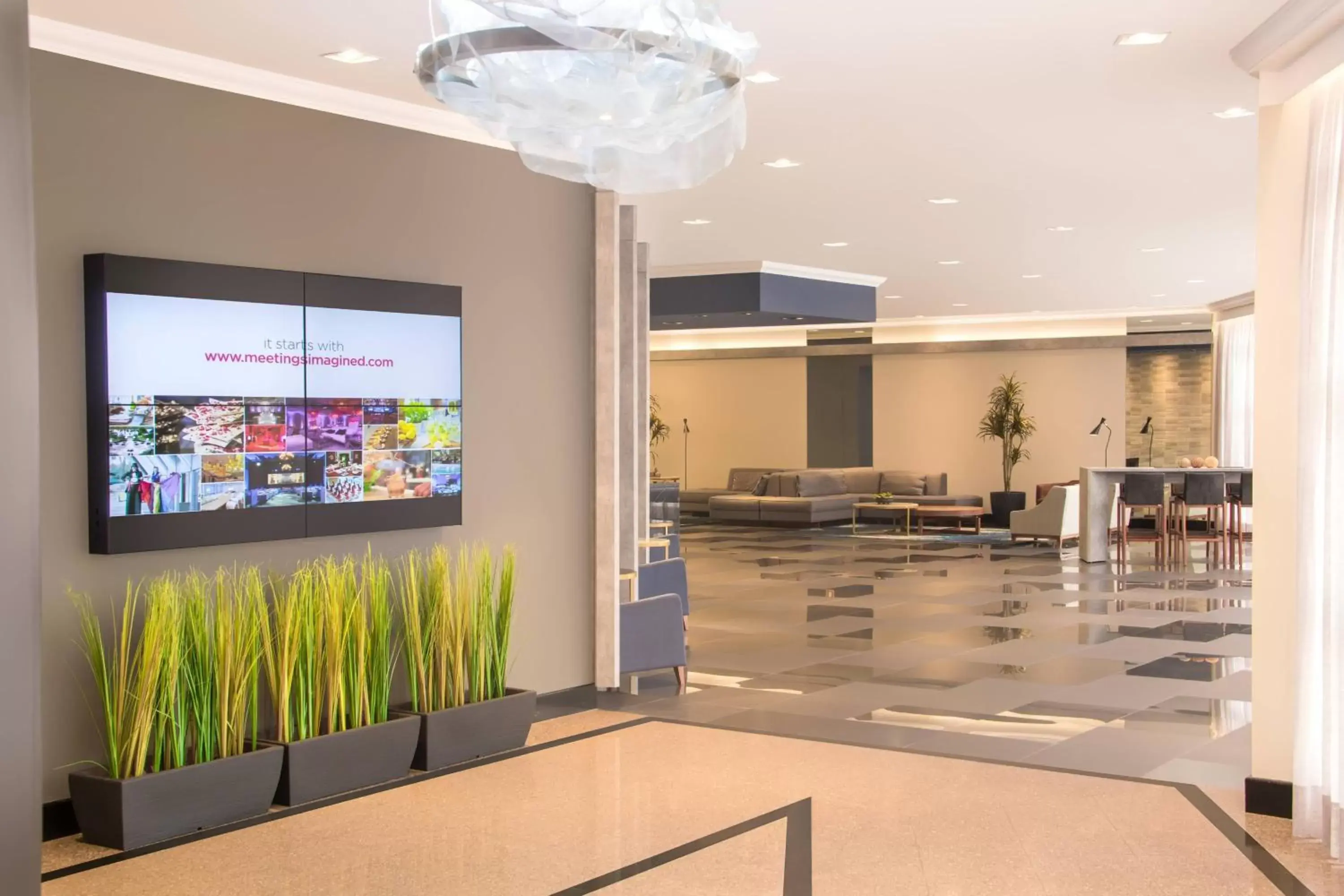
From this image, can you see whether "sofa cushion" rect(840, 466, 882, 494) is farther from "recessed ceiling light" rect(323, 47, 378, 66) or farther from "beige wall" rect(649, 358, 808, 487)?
"recessed ceiling light" rect(323, 47, 378, 66)

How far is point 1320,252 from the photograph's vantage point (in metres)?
4.29

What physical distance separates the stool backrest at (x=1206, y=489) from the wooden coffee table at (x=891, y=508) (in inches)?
155

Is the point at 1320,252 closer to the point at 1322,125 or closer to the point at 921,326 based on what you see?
the point at 1322,125

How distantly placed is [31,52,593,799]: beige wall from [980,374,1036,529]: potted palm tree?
13.0 metres

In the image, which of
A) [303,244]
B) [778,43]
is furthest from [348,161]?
[778,43]

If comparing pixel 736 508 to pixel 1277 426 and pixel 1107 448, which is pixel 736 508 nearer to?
pixel 1107 448

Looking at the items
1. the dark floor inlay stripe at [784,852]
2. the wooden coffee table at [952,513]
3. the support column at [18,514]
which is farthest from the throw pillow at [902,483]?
the support column at [18,514]

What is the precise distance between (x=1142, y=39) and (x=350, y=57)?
3.05 meters

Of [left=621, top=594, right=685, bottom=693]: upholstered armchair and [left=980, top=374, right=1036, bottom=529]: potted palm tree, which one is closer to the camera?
[left=621, top=594, right=685, bottom=693]: upholstered armchair

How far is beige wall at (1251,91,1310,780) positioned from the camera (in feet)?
15.0

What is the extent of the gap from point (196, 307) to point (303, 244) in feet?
2.03

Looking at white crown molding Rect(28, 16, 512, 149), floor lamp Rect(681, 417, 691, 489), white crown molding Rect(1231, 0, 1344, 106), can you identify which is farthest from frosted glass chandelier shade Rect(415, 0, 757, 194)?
floor lamp Rect(681, 417, 691, 489)

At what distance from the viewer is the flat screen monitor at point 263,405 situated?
457 centimetres

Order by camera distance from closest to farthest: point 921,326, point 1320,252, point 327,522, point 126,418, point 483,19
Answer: point 483,19 < point 1320,252 < point 126,418 < point 327,522 < point 921,326
